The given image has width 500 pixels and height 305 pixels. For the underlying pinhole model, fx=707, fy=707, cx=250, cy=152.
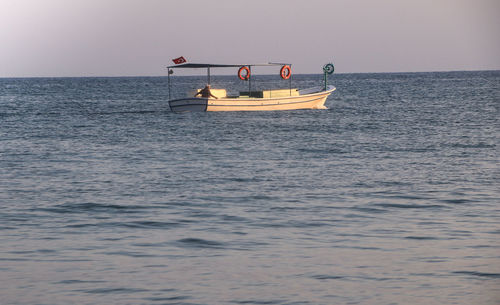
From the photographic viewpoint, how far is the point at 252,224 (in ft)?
45.9

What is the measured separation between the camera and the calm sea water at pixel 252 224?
32.1 feet

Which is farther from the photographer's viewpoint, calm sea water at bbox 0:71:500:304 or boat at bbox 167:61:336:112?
boat at bbox 167:61:336:112

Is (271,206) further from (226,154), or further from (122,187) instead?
(226,154)

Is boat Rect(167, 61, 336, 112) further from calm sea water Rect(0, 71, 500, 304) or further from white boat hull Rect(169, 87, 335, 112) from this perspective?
calm sea water Rect(0, 71, 500, 304)

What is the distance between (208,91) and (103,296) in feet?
134

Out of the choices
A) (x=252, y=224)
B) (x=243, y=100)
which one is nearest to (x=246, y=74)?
(x=243, y=100)

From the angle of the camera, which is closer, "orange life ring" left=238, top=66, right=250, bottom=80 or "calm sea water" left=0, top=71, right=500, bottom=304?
"calm sea water" left=0, top=71, right=500, bottom=304

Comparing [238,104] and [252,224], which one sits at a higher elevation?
[238,104]

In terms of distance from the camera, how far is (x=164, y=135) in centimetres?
3672

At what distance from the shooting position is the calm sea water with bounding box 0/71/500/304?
977 cm

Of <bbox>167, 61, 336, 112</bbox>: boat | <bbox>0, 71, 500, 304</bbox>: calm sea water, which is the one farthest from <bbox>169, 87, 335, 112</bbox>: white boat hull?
<bbox>0, 71, 500, 304</bbox>: calm sea water

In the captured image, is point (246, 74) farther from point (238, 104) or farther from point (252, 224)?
point (252, 224)

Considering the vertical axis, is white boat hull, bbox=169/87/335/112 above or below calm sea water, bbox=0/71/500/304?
above

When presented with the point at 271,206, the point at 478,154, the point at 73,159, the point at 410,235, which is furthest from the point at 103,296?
the point at 478,154
